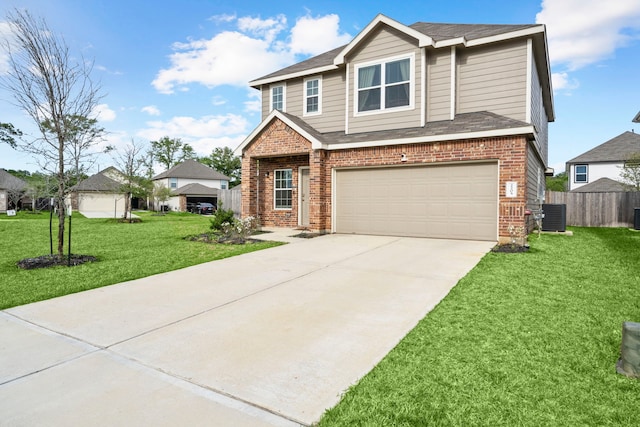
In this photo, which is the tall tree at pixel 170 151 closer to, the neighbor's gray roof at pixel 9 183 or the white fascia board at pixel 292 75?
the neighbor's gray roof at pixel 9 183

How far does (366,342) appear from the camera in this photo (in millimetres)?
3457

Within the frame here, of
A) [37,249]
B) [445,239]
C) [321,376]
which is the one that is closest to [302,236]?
[445,239]

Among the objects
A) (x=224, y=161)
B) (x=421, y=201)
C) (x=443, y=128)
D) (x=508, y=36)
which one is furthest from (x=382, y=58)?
(x=224, y=161)

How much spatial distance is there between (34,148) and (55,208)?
1675 millimetres

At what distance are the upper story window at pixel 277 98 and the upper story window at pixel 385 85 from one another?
373cm

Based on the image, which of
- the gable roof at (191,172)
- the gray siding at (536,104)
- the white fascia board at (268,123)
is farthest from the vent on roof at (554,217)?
the gable roof at (191,172)

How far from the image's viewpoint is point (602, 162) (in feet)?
89.7

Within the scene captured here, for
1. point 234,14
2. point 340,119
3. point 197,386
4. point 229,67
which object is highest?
point 229,67

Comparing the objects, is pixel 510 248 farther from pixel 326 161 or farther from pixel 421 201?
pixel 326 161

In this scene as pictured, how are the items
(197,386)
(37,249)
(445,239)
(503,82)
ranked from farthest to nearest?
(503,82), (445,239), (37,249), (197,386)

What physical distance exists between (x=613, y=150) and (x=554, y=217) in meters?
20.9

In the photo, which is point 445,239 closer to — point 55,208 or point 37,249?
point 55,208

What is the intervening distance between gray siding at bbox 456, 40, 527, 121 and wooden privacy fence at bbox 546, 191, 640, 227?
9.36 meters

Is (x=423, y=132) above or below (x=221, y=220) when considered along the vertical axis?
above
